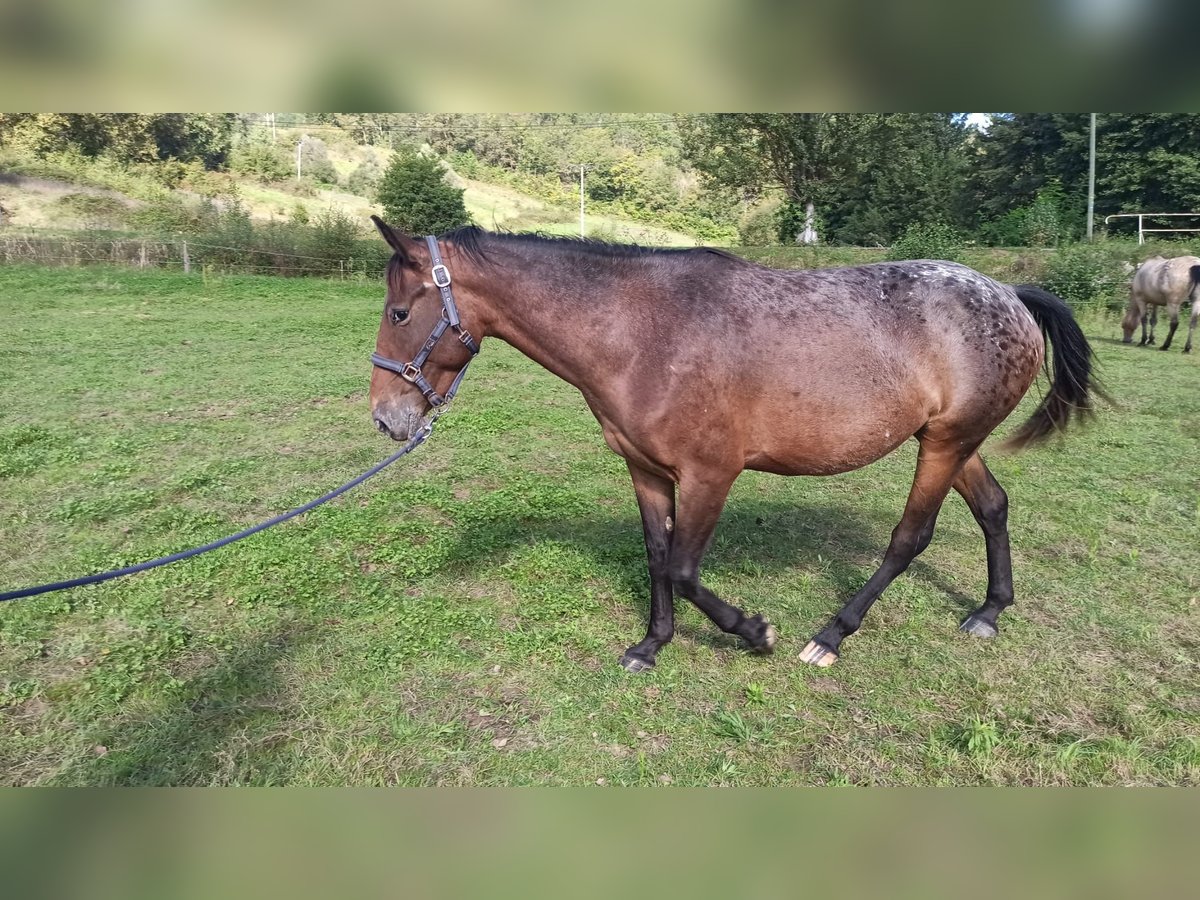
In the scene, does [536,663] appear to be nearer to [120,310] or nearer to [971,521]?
[971,521]

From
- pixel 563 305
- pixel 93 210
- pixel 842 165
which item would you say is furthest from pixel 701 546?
pixel 93 210

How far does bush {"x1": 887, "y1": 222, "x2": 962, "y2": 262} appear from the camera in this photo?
17.9m

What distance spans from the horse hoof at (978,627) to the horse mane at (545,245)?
8.34 feet

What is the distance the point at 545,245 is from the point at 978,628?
3.32 meters

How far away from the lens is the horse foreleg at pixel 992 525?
425cm

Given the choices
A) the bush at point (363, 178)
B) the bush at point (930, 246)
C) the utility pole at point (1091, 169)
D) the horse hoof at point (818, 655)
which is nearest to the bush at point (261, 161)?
the bush at point (363, 178)

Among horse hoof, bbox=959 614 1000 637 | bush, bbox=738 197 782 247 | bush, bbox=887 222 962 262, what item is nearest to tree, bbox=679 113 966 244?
bush, bbox=738 197 782 247

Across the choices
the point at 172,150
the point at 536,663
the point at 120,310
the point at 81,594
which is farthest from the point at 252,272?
the point at 536,663

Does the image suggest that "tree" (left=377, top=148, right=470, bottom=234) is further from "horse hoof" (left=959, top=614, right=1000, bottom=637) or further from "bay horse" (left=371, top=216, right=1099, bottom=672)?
"horse hoof" (left=959, top=614, right=1000, bottom=637)

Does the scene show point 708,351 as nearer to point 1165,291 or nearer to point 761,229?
point 1165,291

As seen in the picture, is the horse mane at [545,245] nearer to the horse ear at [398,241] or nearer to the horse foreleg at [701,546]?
the horse ear at [398,241]

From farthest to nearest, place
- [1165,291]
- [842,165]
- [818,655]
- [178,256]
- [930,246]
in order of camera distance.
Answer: [842,165] < [178,256] < [930,246] < [1165,291] < [818,655]

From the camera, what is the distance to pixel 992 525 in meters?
4.30

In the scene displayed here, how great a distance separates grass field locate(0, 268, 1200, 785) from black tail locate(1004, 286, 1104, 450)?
1.11 meters
